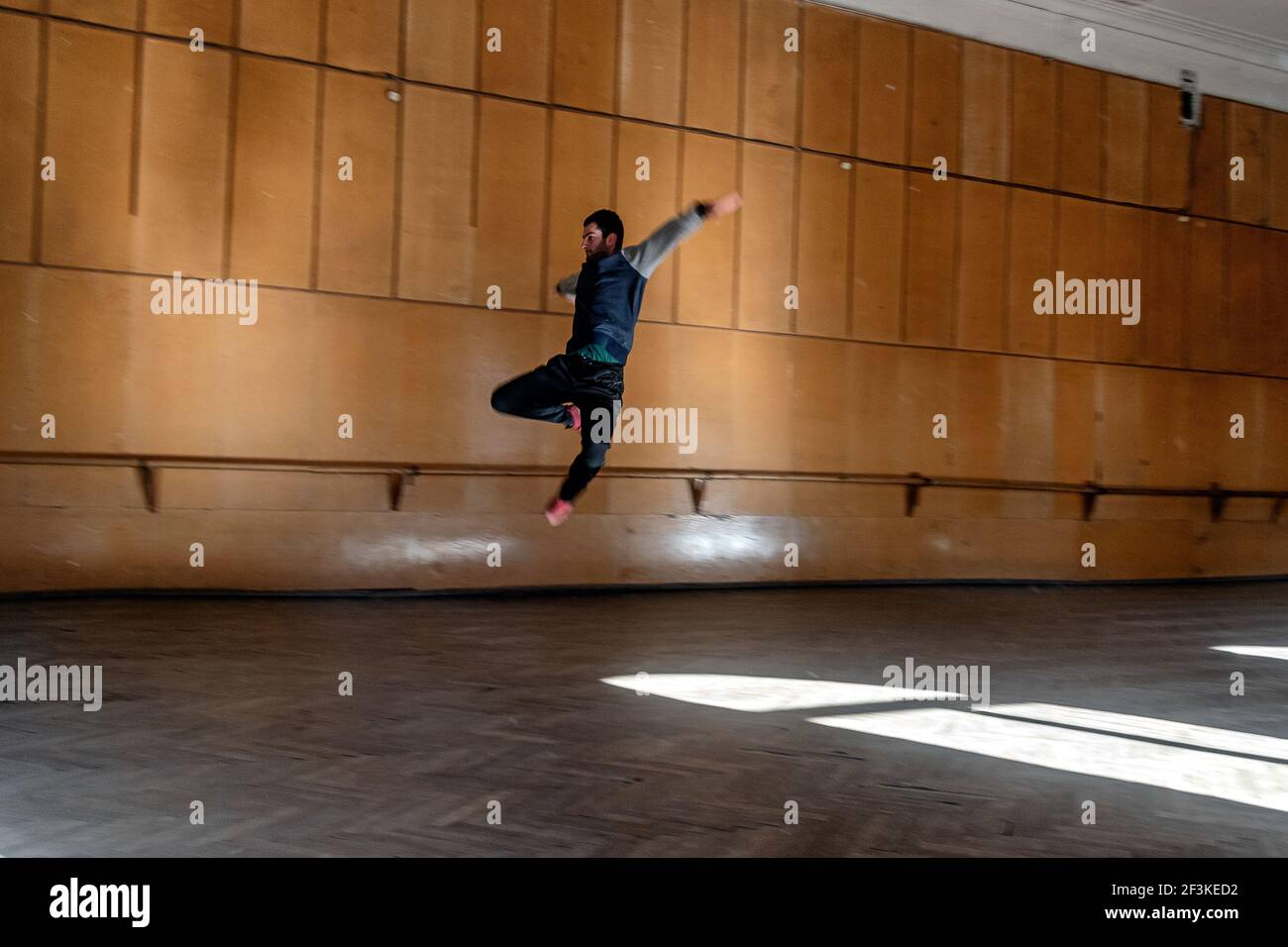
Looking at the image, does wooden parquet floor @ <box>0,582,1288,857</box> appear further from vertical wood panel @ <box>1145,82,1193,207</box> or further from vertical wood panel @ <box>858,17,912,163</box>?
vertical wood panel @ <box>1145,82,1193,207</box>

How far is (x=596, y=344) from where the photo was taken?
19.2 feet

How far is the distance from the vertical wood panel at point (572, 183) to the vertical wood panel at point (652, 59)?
370 mm

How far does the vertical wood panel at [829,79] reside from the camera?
1050 centimetres

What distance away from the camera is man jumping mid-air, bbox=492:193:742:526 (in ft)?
19.1

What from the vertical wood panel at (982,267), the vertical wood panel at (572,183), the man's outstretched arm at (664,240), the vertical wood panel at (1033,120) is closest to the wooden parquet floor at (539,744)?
the man's outstretched arm at (664,240)

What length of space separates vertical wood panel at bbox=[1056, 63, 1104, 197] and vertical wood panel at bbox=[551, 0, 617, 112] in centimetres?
482

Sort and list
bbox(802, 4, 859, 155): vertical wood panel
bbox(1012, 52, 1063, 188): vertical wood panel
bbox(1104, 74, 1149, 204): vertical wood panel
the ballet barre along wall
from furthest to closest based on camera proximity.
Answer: bbox(1104, 74, 1149, 204): vertical wood panel → bbox(1012, 52, 1063, 188): vertical wood panel → bbox(802, 4, 859, 155): vertical wood panel → the ballet barre along wall

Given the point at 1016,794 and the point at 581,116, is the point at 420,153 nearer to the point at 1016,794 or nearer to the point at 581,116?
the point at 581,116

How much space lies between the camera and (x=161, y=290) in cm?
830

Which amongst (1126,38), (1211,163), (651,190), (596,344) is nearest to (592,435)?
(596,344)

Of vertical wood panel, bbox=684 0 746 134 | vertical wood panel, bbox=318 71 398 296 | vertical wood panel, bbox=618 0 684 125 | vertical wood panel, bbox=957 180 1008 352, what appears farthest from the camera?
vertical wood panel, bbox=957 180 1008 352

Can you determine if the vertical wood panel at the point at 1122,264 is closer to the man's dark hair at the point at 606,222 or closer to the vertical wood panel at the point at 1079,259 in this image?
the vertical wood panel at the point at 1079,259

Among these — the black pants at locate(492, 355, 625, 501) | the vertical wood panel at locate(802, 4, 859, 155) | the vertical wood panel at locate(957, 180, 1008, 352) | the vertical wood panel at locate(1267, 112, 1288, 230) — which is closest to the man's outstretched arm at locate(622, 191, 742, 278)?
the black pants at locate(492, 355, 625, 501)

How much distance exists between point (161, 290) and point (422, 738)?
5.44 m
